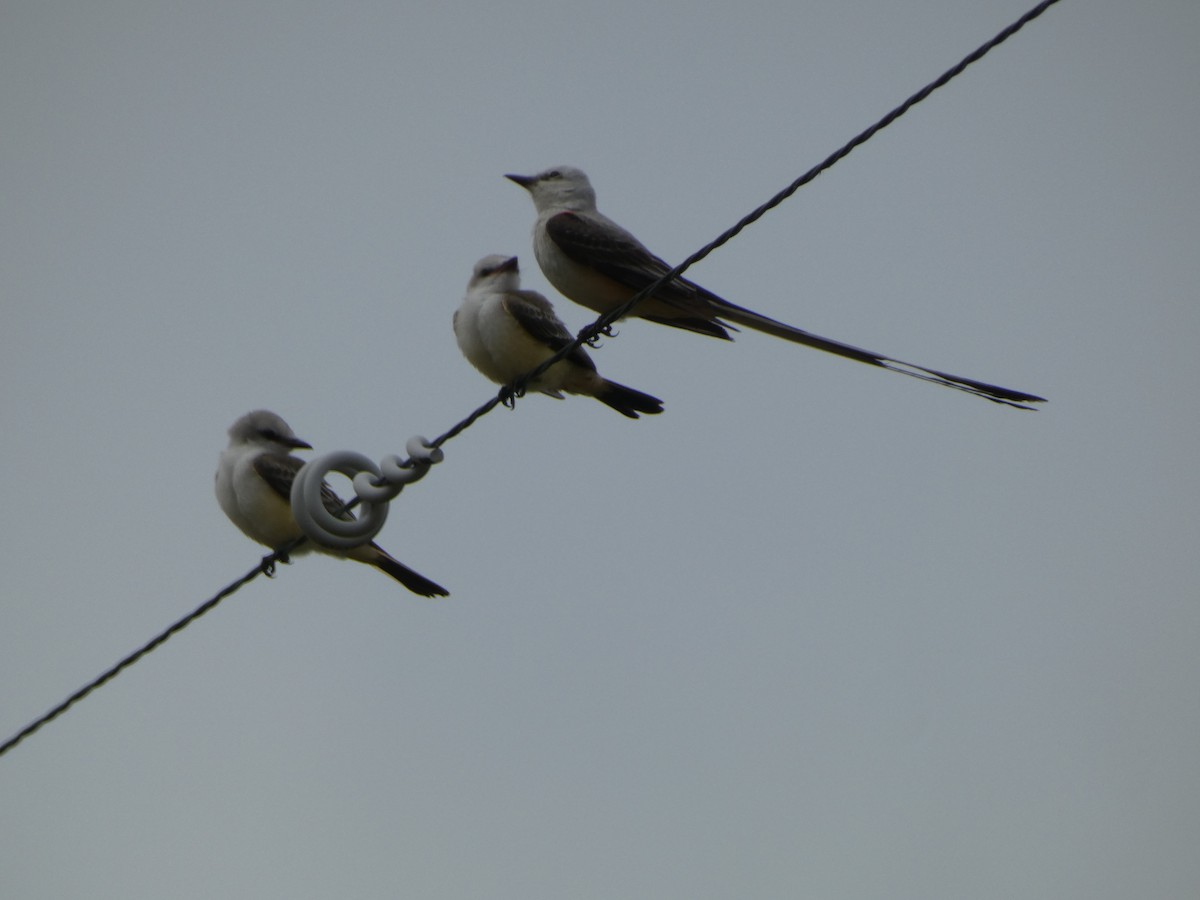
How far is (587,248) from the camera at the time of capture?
5.38 meters

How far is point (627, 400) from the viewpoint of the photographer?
5191 millimetres

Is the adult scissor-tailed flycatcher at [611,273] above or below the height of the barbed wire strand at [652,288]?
above

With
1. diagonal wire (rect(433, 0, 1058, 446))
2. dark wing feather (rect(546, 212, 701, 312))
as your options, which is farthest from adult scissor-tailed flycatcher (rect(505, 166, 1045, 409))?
diagonal wire (rect(433, 0, 1058, 446))

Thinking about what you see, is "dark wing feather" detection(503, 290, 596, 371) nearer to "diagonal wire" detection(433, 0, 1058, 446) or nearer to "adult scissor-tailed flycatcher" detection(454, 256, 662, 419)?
"adult scissor-tailed flycatcher" detection(454, 256, 662, 419)

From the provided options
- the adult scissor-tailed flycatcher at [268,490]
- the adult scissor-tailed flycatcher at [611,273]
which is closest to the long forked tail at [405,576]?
the adult scissor-tailed flycatcher at [268,490]

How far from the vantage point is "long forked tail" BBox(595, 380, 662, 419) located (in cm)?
514

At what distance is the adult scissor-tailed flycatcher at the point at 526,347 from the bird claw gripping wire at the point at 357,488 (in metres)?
1.55

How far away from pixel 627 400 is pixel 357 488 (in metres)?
1.84

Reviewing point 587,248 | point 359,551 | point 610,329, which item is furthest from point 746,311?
point 359,551

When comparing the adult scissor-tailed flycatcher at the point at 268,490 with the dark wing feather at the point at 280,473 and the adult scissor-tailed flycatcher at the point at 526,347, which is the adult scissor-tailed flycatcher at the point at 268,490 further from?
the adult scissor-tailed flycatcher at the point at 526,347

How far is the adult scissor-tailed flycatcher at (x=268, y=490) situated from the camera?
5.05 metres

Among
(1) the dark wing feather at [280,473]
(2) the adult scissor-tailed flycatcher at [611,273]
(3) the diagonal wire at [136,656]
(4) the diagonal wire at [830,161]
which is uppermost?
(2) the adult scissor-tailed flycatcher at [611,273]

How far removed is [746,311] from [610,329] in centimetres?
45

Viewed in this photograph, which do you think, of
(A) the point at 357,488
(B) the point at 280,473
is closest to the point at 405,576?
(B) the point at 280,473
